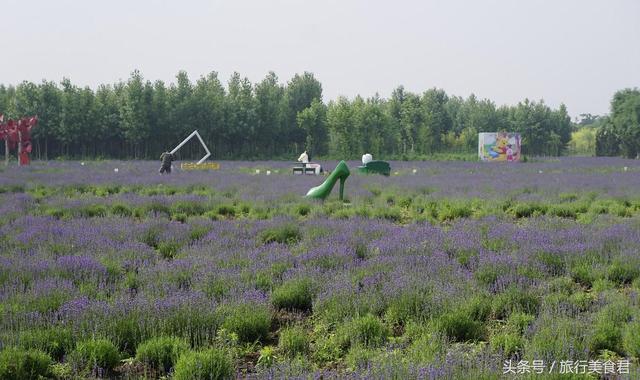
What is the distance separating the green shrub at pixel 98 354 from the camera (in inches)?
144

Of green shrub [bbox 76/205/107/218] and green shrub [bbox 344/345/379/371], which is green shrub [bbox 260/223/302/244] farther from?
green shrub [bbox 344/345/379/371]

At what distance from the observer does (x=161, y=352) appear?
3.76m

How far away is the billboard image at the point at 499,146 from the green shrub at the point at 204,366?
39.9 meters

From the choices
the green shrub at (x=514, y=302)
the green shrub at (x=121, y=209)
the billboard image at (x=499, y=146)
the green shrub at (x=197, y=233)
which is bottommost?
the green shrub at (x=514, y=302)

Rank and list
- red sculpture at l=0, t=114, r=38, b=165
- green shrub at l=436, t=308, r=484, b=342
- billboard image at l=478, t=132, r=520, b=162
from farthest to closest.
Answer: billboard image at l=478, t=132, r=520, b=162, red sculpture at l=0, t=114, r=38, b=165, green shrub at l=436, t=308, r=484, b=342

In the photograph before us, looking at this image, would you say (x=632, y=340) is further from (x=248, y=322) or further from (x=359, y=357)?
(x=248, y=322)

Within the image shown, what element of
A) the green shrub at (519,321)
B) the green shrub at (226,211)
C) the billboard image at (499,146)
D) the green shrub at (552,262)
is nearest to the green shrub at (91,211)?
the green shrub at (226,211)

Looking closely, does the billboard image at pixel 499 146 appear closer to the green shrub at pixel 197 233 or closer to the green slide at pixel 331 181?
the green slide at pixel 331 181

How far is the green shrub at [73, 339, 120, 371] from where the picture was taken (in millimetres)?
3656

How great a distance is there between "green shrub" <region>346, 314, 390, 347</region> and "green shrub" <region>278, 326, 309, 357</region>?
0.34 meters

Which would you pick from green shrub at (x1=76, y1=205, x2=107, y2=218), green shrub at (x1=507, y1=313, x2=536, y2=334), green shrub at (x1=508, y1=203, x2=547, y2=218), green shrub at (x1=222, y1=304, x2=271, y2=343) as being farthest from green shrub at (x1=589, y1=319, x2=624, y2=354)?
green shrub at (x1=76, y1=205, x2=107, y2=218)

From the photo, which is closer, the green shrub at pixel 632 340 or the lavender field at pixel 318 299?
the lavender field at pixel 318 299

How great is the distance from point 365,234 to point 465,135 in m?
66.4

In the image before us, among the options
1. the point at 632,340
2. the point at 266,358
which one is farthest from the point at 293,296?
the point at 632,340
